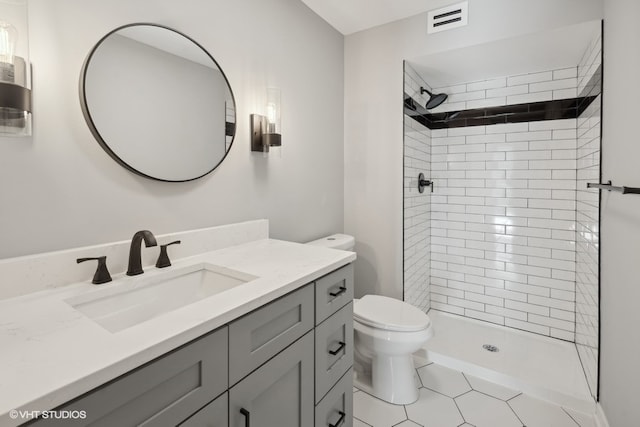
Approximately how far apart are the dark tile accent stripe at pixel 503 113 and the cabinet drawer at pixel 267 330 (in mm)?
1820

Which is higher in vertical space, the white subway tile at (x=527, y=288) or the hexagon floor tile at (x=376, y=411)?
the white subway tile at (x=527, y=288)

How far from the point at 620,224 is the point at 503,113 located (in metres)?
1.52

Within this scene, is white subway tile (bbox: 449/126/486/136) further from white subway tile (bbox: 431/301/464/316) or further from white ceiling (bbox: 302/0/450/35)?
white subway tile (bbox: 431/301/464/316)

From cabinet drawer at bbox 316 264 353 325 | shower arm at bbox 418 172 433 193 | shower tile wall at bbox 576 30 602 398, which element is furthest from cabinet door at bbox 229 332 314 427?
shower arm at bbox 418 172 433 193

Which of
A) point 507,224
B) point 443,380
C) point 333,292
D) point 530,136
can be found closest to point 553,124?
point 530,136

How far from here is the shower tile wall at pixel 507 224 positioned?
2.45 m

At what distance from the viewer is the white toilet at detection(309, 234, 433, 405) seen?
1.77 metres

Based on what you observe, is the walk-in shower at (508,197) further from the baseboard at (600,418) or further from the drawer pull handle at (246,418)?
the drawer pull handle at (246,418)

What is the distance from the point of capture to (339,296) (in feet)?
4.39

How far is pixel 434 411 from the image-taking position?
1.80 meters

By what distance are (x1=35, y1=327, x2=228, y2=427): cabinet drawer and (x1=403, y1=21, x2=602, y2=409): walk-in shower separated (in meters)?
1.92

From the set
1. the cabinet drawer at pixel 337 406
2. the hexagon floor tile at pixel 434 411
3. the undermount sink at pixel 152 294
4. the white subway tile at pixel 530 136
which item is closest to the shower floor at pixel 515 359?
the hexagon floor tile at pixel 434 411

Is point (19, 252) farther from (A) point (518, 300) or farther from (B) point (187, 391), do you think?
(A) point (518, 300)

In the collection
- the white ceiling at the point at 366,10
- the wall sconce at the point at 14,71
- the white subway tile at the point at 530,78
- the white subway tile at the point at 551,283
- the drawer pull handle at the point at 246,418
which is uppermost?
the white ceiling at the point at 366,10
